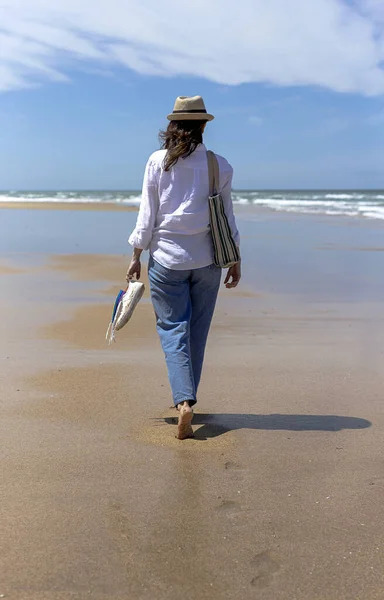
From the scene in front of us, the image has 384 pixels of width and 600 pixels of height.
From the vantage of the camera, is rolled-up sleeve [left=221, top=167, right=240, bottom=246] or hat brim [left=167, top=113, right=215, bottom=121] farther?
rolled-up sleeve [left=221, top=167, right=240, bottom=246]

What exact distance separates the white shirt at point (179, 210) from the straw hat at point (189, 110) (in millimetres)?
155

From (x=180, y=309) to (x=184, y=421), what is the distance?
2.01ft

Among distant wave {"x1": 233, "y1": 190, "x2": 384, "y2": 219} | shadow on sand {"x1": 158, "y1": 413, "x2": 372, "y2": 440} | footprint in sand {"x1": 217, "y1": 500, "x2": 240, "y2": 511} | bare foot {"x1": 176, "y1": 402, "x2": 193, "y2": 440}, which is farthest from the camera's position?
distant wave {"x1": 233, "y1": 190, "x2": 384, "y2": 219}

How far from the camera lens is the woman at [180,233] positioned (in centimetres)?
341

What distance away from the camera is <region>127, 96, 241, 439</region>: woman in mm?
3414

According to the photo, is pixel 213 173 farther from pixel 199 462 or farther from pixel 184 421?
pixel 199 462

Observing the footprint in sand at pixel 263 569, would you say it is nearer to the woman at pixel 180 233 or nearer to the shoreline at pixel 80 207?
the woman at pixel 180 233

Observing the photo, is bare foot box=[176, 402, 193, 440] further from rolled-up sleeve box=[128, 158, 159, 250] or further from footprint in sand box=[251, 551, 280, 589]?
footprint in sand box=[251, 551, 280, 589]

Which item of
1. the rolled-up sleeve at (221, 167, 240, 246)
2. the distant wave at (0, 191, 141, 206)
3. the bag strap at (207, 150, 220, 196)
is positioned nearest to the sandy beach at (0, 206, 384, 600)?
the rolled-up sleeve at (221, 167, 240, 246)

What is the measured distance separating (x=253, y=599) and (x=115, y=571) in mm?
471

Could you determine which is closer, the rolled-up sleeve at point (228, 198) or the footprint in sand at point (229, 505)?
the footprint in sand at point (229, 505)

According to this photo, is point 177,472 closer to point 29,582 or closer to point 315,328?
point 29,582

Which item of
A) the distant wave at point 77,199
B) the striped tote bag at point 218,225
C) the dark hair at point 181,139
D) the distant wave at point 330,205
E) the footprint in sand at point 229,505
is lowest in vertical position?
the distant wave at point 77,199

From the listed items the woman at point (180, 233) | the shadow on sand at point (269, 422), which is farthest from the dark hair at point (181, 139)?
the shadow on sand at point (269, 422)
